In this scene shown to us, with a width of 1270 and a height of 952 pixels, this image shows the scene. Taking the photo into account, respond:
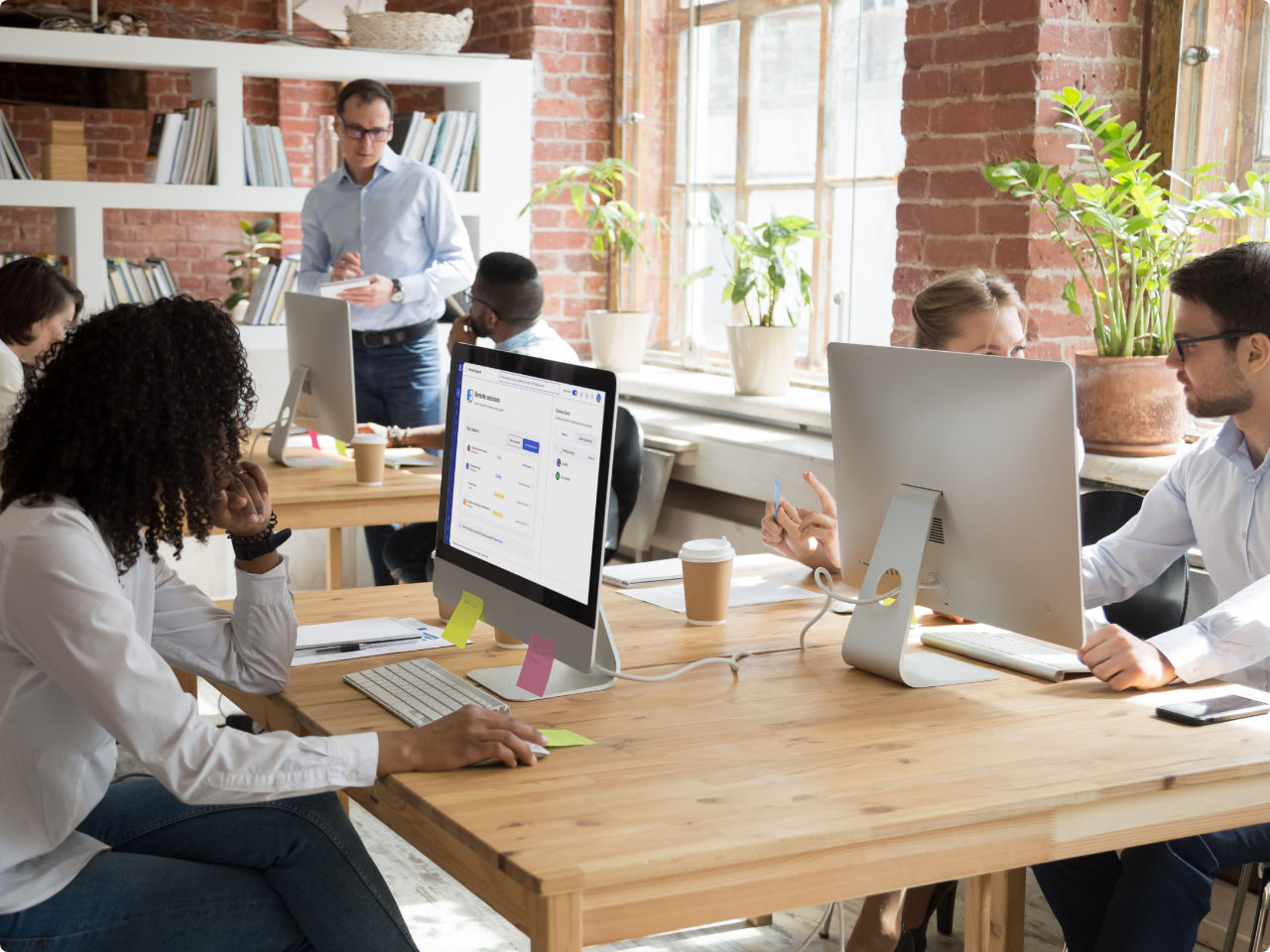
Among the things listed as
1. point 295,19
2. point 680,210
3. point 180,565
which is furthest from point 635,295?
point 295,19

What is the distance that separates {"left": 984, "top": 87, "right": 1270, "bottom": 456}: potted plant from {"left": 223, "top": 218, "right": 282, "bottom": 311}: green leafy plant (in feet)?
12.8

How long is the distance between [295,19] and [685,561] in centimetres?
552

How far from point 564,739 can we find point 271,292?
3715mm

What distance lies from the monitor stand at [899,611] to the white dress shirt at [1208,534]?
1.07 feet

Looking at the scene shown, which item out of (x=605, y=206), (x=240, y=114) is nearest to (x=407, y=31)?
(x=240, y=114)

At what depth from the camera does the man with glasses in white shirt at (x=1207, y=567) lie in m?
1.74

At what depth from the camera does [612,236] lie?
4855 mm

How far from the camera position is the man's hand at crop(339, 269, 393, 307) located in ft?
14.0

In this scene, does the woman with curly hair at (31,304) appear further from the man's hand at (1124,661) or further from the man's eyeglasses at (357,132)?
the man's hand at (1124,661)

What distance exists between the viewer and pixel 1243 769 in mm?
1551

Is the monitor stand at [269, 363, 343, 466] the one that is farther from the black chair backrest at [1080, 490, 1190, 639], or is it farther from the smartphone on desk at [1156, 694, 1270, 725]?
the smartphone on desk at [1156, 694, 1270, 725]

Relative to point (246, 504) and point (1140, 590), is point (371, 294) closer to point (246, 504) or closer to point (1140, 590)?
point (246, 504)

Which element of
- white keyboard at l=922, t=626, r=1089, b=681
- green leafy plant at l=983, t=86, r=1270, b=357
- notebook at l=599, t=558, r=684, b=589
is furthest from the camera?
green leafy plant at l=983, t=86, r=1270, b=357

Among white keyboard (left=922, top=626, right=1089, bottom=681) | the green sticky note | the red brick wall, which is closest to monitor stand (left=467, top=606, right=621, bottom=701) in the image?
the green sticky note
